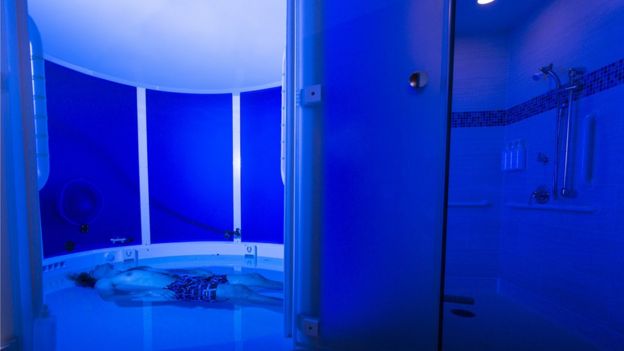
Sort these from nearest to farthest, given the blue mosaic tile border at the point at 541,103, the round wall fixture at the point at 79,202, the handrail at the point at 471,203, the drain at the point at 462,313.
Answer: the blue mosaic tile border at the point at 541,103 → the drain at the point at 462,313 → the handrail at the point at 471,203 → the round wall fixture at the point at 79,202

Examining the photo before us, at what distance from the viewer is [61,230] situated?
8.63ft

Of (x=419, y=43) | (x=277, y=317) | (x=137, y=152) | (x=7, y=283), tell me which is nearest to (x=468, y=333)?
(x=277, y=317)

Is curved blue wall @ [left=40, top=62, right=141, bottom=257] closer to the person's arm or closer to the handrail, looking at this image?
the person's arm

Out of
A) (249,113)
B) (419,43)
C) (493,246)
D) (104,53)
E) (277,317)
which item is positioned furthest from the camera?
(249,113)

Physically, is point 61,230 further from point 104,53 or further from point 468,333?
point 468,333

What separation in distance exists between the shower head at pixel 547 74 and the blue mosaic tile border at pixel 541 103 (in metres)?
0.08

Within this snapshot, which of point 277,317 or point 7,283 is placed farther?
point 277,317

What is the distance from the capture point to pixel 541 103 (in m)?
1.87

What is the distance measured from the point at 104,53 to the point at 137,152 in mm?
1230

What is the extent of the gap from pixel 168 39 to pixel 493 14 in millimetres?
3061

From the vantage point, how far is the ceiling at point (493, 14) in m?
1.84

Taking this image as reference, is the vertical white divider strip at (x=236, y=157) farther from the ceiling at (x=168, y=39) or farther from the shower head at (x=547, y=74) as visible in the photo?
the shower head at (x=547, y=74)

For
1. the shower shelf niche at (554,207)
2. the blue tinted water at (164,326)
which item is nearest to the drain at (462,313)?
the shower shelf niche at (554,207)

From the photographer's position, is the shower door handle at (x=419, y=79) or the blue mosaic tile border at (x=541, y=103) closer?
the shower door handle at (x=419, y=79)
